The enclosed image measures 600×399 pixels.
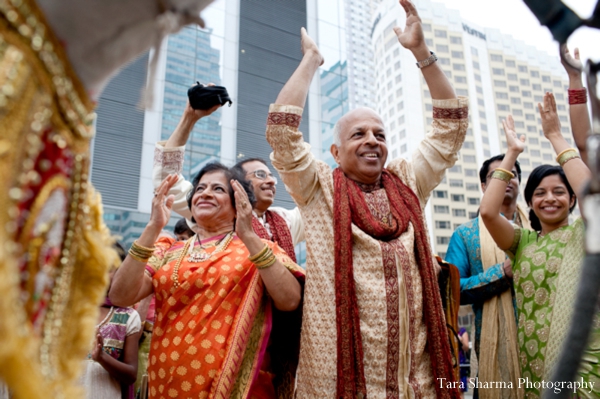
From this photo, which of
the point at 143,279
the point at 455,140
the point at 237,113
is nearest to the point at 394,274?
the point at 455,140

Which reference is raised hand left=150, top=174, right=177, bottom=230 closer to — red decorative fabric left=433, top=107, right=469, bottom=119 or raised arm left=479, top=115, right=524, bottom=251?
red decorative fabric left=433, top=107, right=469, bottom=119

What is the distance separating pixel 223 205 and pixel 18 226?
5.97ft

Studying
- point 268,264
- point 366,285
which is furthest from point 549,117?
point 268,264

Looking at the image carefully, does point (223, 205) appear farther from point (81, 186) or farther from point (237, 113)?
point (237, 113)

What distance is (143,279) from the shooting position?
7.09 feet

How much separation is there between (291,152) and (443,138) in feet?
2.62

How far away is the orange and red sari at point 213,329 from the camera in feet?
6.49

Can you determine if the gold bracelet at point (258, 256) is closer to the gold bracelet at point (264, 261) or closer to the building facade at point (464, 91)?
the gold bracelet at point (264, 261)

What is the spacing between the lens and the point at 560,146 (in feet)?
7.51

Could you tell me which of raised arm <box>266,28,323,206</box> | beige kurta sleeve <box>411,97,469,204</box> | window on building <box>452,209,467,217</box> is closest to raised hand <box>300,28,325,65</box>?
raised arm <box>266,28,323,206</box>

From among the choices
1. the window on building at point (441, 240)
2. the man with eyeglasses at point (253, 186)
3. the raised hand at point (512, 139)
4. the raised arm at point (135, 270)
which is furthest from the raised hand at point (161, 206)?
the window on building at point (441, 240)

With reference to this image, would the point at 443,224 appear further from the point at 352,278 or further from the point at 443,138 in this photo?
the point at 352,278

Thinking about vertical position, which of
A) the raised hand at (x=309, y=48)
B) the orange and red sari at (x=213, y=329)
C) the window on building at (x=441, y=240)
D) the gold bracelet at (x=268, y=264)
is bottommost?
the orange and red sari at (x=213, y=329)

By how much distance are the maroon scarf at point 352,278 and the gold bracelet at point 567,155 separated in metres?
0.71
